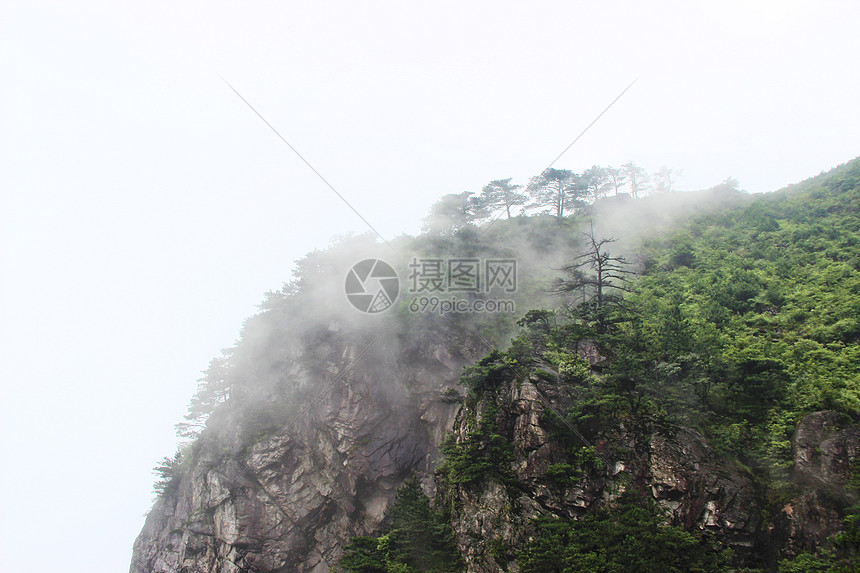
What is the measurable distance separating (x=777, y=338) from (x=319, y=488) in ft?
88.8

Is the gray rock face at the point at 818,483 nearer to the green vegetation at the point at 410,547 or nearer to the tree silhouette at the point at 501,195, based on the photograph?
the green vegetation at the point at 410,547

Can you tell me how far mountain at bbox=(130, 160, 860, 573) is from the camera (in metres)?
13.3

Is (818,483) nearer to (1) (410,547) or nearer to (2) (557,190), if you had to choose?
(1) (410,547)

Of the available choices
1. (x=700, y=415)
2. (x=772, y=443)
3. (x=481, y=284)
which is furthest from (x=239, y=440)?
(x=772, y=443)

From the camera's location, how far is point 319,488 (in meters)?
25.8

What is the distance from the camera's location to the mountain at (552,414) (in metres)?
13.3

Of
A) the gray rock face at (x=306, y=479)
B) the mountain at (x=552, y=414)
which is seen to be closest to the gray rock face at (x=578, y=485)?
the mountain at (x=552, y=414)

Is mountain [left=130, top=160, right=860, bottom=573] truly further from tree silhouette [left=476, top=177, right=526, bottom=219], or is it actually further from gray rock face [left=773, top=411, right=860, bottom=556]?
tree silhouette [left=476, top=177, right=526, bottom=219]

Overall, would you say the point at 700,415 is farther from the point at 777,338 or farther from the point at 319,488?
the point at 319,488

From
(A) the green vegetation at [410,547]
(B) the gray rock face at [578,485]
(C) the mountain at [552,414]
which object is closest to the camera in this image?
(C) the mountain at [552,414]

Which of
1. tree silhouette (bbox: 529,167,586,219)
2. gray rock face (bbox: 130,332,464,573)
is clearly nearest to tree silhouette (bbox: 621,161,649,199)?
tree silhouette (bbox: 529,167,586,219)

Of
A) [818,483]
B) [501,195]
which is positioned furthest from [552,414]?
[501,195]

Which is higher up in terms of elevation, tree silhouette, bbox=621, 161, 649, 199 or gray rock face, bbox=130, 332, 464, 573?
tree silhouette, bbox=621, 161, 649, 199

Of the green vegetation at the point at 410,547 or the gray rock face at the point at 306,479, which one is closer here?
the green vegetation at the point at 410,547
